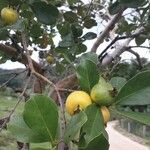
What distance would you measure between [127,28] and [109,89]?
A: 3.31ft

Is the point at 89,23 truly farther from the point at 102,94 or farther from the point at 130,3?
the point at 102,94

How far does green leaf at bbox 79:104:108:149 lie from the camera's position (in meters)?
0.78

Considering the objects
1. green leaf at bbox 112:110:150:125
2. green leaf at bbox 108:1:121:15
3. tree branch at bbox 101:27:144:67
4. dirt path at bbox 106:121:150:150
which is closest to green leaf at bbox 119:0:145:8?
green leaf at bbox 108:1:121:15

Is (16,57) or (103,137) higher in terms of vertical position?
(16,57)

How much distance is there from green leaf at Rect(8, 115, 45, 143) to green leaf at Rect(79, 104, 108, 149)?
0.23 ft

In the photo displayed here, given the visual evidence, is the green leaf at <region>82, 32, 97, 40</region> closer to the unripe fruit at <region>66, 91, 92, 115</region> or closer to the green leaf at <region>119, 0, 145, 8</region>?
the green leaf at <region>119, 0, 145, 8</region>

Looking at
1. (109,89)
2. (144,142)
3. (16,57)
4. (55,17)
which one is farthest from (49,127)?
(144,142)

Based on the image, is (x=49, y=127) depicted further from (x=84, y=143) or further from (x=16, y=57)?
(x=16, y=57)

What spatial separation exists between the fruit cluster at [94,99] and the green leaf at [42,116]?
6 centimetres

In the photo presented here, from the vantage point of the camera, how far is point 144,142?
13172 mm

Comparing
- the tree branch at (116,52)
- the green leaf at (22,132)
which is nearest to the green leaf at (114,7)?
the tree branch at (116,52)

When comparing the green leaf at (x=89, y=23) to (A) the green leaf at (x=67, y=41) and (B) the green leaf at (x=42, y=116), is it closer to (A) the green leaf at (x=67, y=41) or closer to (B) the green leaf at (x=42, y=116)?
(A) the green leaf at (x=67, y=41)

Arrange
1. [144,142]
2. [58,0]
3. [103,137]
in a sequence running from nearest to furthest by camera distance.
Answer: [103,137] → [58,0] → [144,142]

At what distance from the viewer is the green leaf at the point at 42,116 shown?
75 cm
